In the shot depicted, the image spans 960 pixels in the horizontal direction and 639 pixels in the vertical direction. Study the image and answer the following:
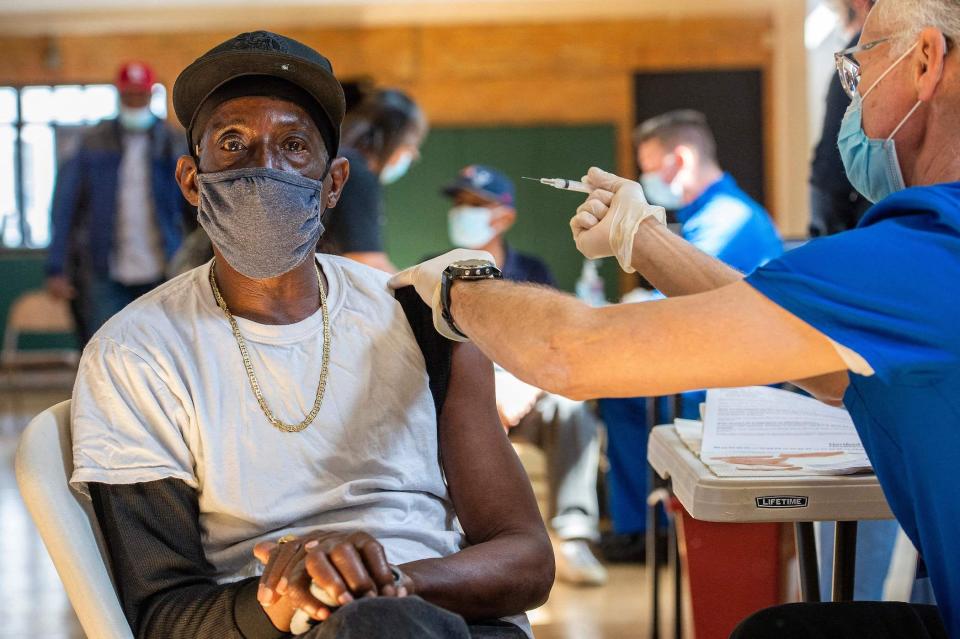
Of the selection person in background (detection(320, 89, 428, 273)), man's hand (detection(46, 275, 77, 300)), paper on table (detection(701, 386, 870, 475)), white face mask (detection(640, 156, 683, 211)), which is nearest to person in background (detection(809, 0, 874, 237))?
paper on table (detection(701, 386, 870, 475))

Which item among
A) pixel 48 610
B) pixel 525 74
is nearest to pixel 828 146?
pixel 48 610

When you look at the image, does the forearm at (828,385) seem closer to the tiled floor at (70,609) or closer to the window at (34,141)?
the tiled floor at (70,609)

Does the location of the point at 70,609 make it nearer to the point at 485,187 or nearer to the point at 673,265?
the point at 485,187

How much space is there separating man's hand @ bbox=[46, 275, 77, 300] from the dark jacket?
7 centimetres

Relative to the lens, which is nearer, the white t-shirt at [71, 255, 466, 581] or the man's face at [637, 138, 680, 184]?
the white t-shirt at [71, 255, 466, 581]

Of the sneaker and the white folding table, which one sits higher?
the white folding table

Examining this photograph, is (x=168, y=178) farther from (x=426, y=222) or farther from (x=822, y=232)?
(x=426, y=222)

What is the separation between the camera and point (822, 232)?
2.70 meters

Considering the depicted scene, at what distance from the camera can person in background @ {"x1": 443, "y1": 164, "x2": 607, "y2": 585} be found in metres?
3.35

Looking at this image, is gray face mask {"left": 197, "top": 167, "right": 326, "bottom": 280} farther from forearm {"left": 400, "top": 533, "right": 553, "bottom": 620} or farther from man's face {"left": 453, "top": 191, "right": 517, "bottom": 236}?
man's face {"left": 453, "top": 191, "right": 517, "bottom": 236}

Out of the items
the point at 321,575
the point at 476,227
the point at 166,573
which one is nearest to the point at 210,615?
the point at 166,573

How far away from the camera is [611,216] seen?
1.35 metres

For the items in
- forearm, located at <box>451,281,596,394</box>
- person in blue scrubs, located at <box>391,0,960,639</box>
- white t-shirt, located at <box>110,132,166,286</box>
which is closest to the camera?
person in blue scrubs, located at <box>391,0,960,639</box>

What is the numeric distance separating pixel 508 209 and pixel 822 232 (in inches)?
77.7
